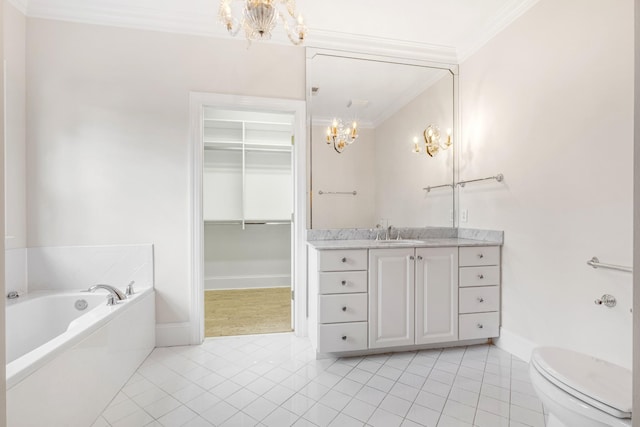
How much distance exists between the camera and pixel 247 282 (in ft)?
14.4

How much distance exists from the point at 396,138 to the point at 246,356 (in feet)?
7.49

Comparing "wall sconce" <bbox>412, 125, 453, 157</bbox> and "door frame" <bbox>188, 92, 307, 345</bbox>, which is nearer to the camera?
"door frame" <bbox>188, 92, 307, 345</bbox>

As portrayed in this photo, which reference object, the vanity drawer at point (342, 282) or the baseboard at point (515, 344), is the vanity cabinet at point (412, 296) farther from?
the baseboard at point (515, 344)

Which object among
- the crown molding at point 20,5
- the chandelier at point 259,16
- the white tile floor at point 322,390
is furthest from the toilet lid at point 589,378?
the crown molding at point 20,5

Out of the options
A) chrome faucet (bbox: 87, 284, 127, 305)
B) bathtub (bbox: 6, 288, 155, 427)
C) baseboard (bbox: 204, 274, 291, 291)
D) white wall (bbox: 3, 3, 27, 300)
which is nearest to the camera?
bathtub (bbox: 6, 288, 155, 427)

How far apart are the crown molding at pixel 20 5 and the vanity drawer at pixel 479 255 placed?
12.1ft

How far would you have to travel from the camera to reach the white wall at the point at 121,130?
7.58ft

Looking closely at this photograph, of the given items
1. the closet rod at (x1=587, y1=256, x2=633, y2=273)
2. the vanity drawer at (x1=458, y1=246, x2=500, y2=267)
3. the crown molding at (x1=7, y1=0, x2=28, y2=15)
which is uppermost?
the crown molding at (x1=7, y1=0, x2=28, y2=15)

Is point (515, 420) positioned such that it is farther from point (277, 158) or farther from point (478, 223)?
point (277, 158)

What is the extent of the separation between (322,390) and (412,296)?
91 centimetres

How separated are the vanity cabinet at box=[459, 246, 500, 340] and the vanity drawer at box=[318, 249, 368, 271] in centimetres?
80

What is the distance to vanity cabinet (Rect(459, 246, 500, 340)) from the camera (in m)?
2.37

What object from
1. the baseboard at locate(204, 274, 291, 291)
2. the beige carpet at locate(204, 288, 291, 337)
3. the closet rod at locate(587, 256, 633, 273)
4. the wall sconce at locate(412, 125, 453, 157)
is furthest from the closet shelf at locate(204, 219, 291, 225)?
the closet rod at locate(587, 256, 633, 273)

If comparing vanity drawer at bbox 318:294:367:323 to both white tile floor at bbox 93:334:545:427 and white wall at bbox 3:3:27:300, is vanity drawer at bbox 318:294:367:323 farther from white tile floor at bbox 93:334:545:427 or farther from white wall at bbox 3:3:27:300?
white wall at bbox 3:3:27:300
